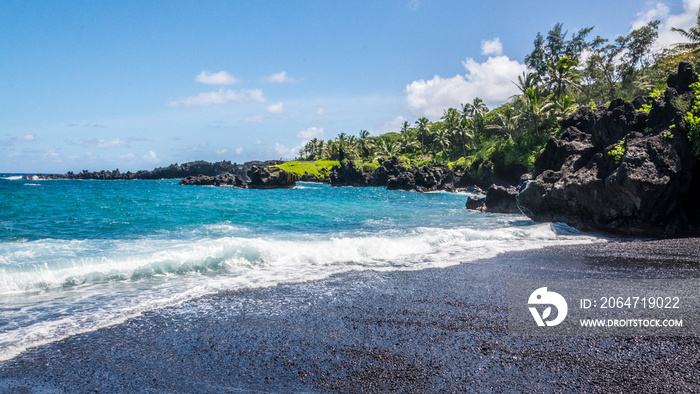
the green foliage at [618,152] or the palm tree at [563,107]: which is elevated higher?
the palm tree at [563,107]

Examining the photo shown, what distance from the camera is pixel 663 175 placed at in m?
16.3

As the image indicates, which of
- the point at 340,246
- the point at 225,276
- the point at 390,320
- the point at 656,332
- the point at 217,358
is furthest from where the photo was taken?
the point at 340,246

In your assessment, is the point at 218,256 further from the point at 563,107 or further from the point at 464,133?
the point at 464,133

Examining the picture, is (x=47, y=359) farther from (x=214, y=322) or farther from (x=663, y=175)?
(x=663, y=175)

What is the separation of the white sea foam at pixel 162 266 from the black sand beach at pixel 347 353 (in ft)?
3.87

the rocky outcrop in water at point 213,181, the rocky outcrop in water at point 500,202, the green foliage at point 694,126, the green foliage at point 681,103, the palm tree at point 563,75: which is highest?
the palm tree at point 563,75

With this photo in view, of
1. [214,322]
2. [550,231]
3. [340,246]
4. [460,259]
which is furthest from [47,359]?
[550,231]

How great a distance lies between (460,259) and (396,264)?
257 centimetres

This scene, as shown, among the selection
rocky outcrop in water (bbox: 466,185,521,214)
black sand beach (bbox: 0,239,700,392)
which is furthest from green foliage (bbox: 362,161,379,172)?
black sand beach (bbox: 0,239,700,392)

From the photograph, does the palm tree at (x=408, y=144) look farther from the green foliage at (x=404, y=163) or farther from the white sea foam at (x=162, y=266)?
the white sea foam at (x=162, y=266)

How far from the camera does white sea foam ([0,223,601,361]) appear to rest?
839cm

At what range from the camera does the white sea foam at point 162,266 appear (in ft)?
27.5

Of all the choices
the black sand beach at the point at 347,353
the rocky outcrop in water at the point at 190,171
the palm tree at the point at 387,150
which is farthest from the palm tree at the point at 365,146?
the black sand beach at the point at 347,353

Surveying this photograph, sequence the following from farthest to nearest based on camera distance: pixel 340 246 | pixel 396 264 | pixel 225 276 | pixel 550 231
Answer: pixel 550 231 → pixel 340 246 → pixel 396 264 → pixel 225 276
